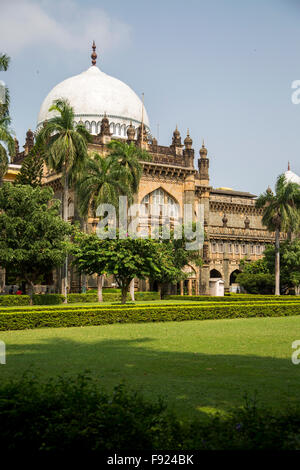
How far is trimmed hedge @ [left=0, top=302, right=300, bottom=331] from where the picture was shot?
796 inches

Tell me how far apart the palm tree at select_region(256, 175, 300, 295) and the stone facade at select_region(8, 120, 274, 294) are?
892cm

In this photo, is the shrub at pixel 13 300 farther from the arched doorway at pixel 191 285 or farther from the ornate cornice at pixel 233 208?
the ornate cornice at pixel 233 208

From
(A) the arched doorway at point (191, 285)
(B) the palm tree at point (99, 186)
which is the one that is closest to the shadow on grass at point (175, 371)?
(B) the palm tree at point (99, 186)

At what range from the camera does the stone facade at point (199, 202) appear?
56.4m

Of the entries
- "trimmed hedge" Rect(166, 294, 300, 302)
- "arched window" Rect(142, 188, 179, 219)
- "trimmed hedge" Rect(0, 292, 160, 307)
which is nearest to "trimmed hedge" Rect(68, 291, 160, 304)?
"trimmed hedge" Rect(0, 292, 160, 307)

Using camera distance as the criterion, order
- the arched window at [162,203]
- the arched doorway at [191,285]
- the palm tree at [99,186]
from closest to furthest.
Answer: the palm tree at [99,186] → the arched window at [162,203] → the arched doorway at [191,285]

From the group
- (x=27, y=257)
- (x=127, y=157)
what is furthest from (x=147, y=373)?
(x=127, y=157)

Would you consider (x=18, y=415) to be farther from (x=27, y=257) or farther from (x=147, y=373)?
(x=27, y=257)

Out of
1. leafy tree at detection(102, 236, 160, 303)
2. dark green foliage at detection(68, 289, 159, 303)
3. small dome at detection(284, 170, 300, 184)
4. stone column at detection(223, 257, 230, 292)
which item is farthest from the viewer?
small dome at detection(284, 170, 300, 184)

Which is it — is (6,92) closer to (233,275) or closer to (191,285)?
(191,285)

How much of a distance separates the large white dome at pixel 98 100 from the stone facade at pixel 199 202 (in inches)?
172

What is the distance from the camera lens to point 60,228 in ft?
114

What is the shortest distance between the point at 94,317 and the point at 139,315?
2099 millimetres

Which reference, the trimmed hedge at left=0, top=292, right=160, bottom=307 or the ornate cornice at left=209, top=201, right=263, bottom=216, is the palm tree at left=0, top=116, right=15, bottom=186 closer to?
the trimmed hedge at left=0, top=292, right=160, bottom=307
